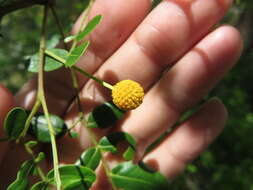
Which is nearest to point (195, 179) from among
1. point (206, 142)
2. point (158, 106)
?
point (206, 142)

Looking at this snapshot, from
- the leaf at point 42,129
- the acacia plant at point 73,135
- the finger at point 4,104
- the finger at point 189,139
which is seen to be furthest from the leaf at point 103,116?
the finger at point 189,139

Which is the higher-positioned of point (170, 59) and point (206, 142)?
point (170, 59)

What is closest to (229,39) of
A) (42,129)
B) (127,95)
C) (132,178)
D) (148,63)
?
(148,63)

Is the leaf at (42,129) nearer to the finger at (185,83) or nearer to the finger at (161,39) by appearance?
the finger at (161,39)

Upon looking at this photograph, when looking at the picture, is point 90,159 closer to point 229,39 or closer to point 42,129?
point 42,129

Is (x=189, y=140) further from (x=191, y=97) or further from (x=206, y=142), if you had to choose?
(x=191, y=97)

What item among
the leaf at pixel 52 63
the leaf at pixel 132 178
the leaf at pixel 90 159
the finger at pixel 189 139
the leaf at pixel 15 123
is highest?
the leaf at pixel 52 63
